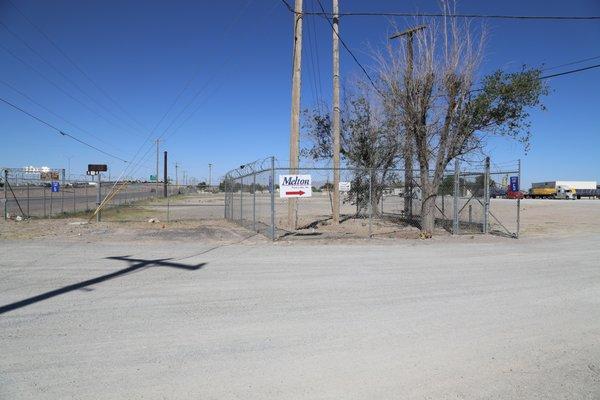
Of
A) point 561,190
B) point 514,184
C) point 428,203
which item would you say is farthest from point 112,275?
point 561,190

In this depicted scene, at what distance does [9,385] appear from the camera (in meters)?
4.14

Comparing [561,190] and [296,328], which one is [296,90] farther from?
[561,190]

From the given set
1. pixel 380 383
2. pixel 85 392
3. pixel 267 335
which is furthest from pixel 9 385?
pixel 380 383

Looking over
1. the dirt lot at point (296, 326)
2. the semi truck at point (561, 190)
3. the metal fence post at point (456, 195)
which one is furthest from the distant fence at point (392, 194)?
the semi truck at point (561, 190)

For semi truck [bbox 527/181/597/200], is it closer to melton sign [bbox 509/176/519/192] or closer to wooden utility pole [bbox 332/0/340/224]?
melton sign [bbox 509/176/519/192]

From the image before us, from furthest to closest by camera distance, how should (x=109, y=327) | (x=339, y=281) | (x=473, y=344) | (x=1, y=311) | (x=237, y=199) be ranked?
(x=237, y=199)
(x=339, y=281)
(x=1, y=311)
(x=109, y=327)
(x=473, y=344)

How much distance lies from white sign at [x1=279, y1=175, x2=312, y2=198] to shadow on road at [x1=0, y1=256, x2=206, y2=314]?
5.28 metres

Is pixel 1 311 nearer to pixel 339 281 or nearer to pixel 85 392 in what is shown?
pixel 85 392

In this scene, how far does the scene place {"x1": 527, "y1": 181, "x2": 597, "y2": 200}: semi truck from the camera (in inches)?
3268

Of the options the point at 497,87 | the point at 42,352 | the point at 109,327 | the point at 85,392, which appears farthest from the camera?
the point at 497,87

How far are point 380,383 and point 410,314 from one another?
7.84 feet

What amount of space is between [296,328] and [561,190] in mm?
90589

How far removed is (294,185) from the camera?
15.6 metres

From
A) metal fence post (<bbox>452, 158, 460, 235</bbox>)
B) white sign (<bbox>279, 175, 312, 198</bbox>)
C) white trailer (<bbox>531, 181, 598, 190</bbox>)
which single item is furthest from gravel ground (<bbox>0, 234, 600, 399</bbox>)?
white trailer (<bbox>531, 181, 598, 190</bbox>)
